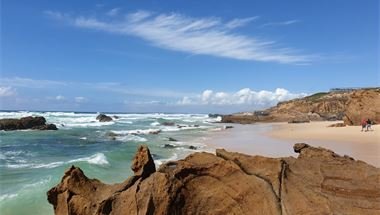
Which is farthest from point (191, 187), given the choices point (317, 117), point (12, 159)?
point (317, 117)

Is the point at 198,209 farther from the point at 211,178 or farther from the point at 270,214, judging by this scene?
the point at 270,214

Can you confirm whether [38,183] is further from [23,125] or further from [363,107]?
[23,125]

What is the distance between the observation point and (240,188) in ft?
15.6

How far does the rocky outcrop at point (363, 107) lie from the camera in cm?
3697

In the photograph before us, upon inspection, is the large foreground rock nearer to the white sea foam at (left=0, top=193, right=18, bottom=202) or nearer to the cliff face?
the white sea foam at (left=0, top=193, right=18, bottom=202)

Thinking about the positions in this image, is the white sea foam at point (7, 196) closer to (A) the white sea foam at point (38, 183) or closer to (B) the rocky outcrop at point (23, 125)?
(A) the white sea foam at point (38, 183)

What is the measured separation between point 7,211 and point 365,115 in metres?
33.7

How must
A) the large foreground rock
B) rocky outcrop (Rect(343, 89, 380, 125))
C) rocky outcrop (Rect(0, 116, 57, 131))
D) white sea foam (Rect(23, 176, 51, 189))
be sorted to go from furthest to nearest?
rocky outcrop (Rect(0, 116, 57, 131))
rocky outcrop (Rect(343, 89, 380, 125))
white sea foam (Rect(23, 176, 51, 189))
the large foreground rock

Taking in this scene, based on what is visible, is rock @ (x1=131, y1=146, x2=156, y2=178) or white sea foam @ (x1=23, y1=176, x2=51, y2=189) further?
white sea foam @ (x1=23, y1=176, x2=51, y2=189)

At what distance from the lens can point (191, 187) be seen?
5051mm

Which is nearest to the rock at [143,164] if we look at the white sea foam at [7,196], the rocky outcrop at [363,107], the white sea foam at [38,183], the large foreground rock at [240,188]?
the large foreground rock at [240,188]

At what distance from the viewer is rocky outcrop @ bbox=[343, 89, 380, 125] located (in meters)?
37.0

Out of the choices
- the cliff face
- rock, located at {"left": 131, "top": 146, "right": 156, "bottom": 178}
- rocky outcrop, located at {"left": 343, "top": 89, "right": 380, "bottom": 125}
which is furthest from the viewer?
the cliff face

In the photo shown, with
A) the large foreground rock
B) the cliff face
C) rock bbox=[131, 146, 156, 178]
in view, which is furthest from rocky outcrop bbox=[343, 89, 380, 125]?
rock bbox=[131, 146, 156, 178]
